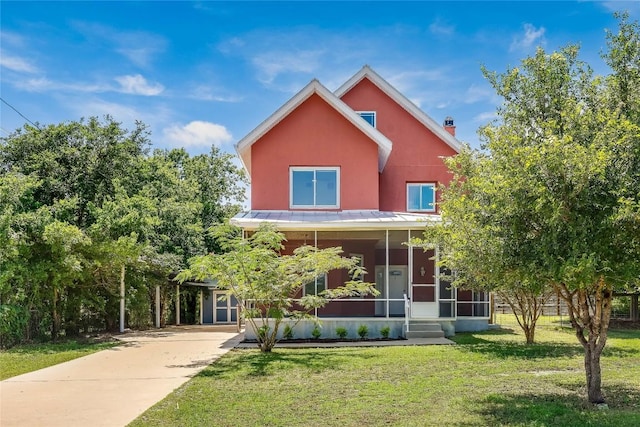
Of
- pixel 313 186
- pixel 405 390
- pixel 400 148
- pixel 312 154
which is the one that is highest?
pixel 400 148

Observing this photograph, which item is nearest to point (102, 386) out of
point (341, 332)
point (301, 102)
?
point (341, 332)

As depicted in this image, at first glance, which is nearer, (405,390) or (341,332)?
(405,390)

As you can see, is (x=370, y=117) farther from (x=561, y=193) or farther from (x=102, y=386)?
(x=561, y=193)

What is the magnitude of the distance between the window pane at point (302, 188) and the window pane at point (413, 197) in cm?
435

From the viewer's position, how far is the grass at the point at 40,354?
12992mm

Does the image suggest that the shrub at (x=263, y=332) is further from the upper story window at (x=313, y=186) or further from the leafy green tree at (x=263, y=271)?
the upper story window at (x=313, y=186)

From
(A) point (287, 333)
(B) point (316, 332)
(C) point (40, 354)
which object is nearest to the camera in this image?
(C) point (40, 354)

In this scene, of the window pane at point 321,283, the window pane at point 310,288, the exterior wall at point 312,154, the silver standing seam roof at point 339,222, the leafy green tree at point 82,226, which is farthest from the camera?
the exterior wall at point 312,154

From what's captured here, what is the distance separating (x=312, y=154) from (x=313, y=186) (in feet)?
4.01

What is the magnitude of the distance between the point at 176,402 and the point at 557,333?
55.7ft

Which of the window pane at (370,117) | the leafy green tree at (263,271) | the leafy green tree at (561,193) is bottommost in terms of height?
the leafy green tree at (263,271)

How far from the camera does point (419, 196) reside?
23719 mm

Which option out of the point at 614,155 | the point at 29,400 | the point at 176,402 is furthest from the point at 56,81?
the point at 614,155

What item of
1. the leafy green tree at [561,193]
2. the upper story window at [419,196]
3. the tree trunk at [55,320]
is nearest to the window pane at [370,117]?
the upper story window at [419,196]
